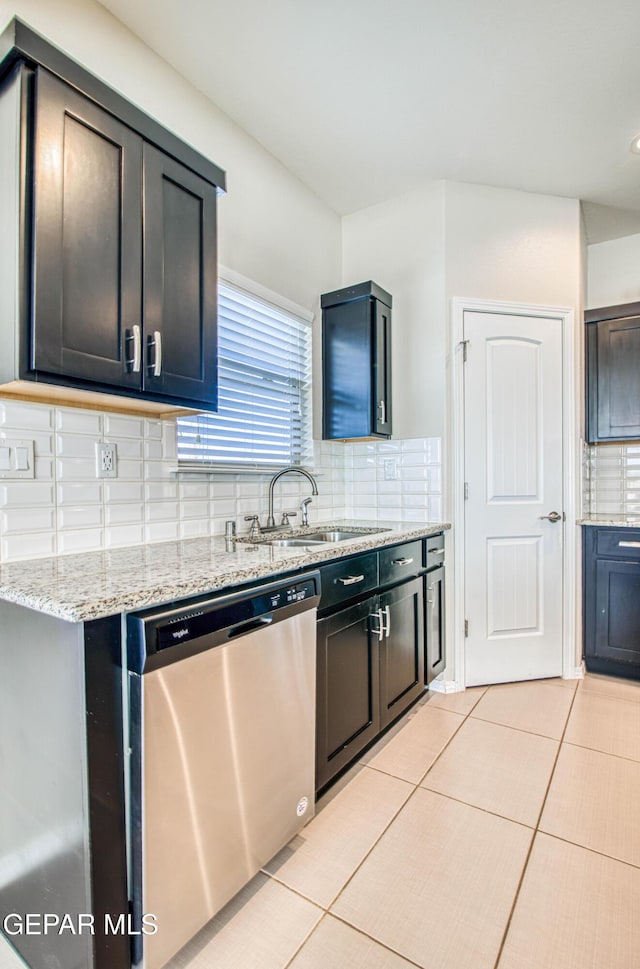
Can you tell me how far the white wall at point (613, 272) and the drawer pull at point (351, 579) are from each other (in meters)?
2.91

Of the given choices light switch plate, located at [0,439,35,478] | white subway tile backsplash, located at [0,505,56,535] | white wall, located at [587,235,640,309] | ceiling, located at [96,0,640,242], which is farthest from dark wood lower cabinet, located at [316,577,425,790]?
white wall, located at [587,235,640,309]

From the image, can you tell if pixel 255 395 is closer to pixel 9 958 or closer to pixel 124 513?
pixel 124 513

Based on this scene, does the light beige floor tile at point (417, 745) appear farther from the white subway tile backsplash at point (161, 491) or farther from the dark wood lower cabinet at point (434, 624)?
the white subway tile backsplash at point (161, 491)

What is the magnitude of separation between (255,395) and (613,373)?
225 cm

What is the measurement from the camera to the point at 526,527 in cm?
283

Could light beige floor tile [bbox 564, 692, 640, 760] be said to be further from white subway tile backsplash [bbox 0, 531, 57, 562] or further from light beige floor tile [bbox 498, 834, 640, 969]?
white subway tile backsplash [bbox 0, 531, 57, 562]

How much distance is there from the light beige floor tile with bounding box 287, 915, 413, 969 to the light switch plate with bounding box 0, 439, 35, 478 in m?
1.50

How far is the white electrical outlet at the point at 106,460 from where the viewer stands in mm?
1675

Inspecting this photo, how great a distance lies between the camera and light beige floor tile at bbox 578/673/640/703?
267cm

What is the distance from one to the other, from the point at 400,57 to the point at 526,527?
234 cm

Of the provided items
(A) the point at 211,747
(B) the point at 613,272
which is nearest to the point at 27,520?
(A) the point at 211,747

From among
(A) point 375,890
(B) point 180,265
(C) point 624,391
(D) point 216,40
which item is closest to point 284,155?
(D) point 216,40

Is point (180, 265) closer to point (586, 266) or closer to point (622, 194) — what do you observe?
point (622, 194)

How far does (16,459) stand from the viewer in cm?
145
